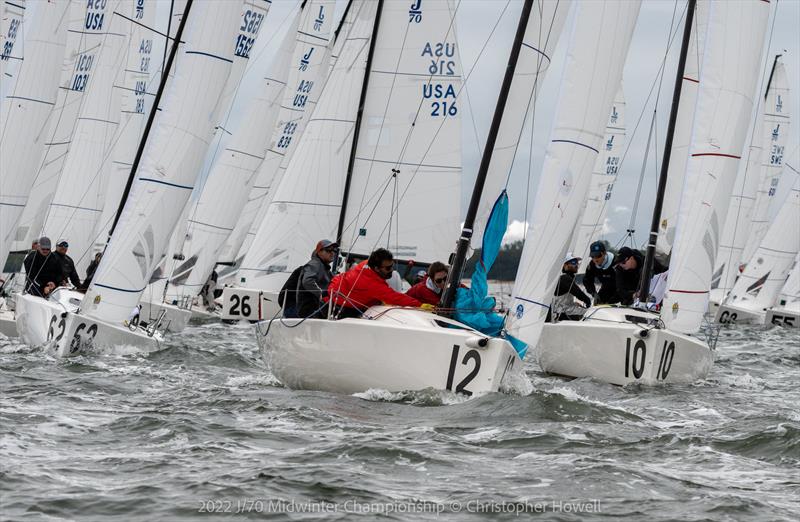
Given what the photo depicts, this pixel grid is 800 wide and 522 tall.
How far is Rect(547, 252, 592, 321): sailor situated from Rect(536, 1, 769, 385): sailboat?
2.76ft

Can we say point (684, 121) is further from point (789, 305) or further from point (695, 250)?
point (789, 305)

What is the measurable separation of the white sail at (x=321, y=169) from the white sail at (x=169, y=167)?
4.85 meters

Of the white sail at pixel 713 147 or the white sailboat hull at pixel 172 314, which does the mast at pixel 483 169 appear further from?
the white sailboat hull at pixel 172 314

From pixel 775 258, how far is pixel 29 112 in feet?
76.0

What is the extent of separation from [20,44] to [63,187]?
2615mm

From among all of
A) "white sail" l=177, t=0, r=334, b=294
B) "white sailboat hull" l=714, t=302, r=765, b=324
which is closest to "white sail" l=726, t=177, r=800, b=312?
"white sailboat hull" l=714, t=302, r=765, b=324

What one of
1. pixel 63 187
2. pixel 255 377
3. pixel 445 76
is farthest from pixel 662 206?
pixel 63 187

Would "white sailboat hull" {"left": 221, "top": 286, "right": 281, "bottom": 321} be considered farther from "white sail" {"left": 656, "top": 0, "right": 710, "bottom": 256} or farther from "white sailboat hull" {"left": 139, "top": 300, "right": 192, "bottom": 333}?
"white sail" {"left": 656, "top": 0, "right": 710, "bottom": 256}

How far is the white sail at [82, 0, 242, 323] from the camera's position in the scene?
13.6m

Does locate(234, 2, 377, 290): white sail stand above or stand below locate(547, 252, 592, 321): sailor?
above

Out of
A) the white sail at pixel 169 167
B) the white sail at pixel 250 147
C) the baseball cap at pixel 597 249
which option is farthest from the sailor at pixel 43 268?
the white sail at pixel 250 147

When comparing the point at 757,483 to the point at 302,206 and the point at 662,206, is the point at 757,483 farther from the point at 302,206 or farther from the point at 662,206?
the point at 302,206

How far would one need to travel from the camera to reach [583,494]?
23.7 ft

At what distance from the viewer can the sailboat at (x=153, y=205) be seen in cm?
1352
